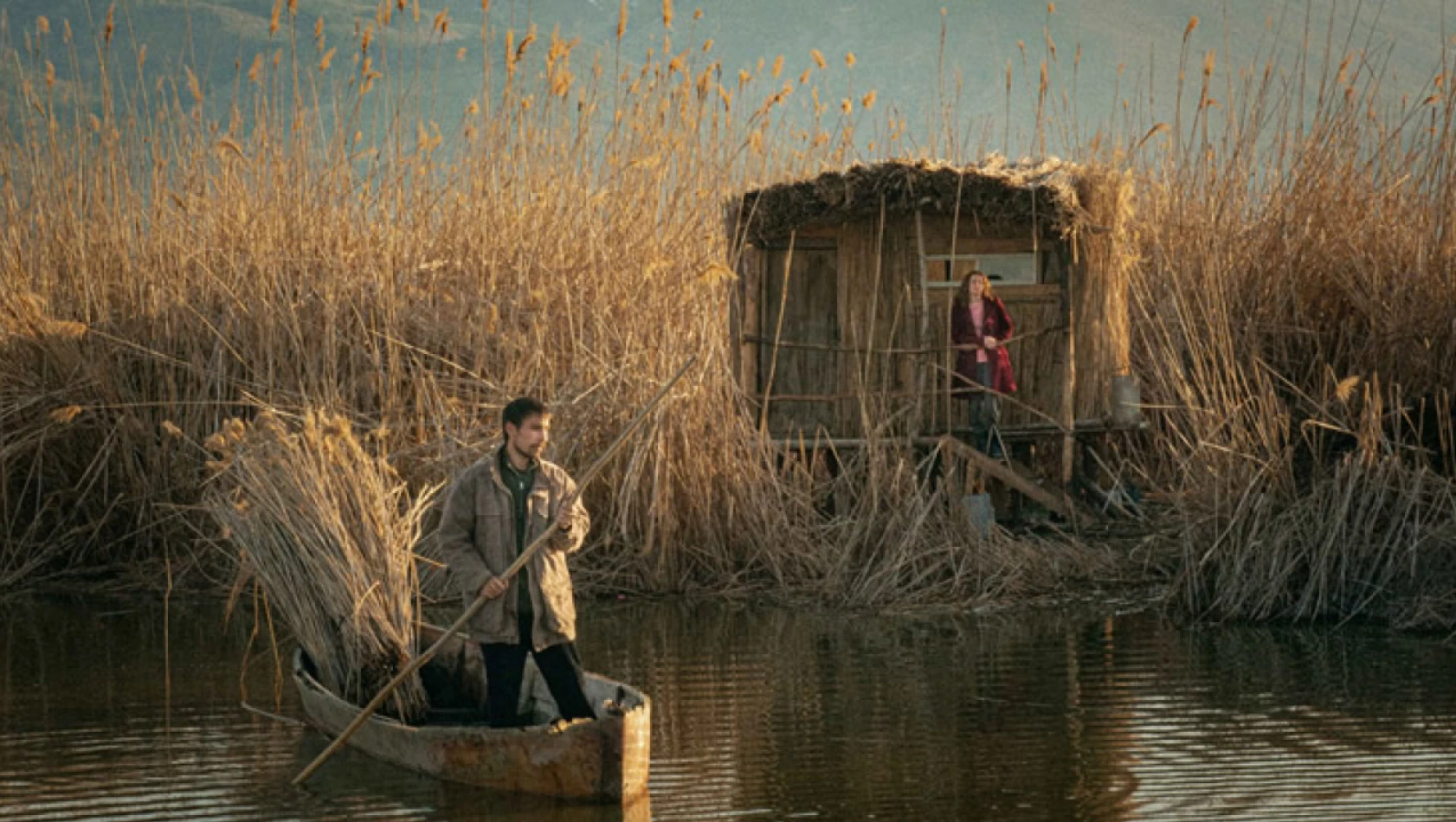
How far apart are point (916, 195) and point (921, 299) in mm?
882

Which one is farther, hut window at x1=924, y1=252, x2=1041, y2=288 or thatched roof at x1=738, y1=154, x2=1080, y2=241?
hut window at x1=924, y1=252, x2=1041, y2=288

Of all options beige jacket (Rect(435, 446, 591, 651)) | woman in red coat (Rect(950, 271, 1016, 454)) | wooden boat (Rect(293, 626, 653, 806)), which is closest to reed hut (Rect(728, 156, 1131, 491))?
woman in red coat (Rect(950, 271, 1016, 454))

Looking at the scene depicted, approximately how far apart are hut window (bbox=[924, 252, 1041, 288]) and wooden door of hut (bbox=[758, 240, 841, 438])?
2.23 feet

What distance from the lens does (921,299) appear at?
48.1ft

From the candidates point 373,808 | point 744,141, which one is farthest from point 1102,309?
point 373,808

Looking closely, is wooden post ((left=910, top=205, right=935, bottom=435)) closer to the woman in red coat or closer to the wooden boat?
the woman in red coat

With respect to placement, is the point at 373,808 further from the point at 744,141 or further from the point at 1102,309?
the point at 1102,309

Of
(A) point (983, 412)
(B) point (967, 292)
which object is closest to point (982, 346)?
(B) point (967, 292)

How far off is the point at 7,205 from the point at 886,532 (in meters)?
6.01

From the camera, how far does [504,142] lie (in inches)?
543

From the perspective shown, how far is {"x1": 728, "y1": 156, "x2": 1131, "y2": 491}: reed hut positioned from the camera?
47.1 feet

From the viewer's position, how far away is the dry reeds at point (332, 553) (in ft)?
28.6

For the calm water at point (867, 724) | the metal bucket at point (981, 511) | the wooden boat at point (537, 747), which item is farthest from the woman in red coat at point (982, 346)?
the wooden boat at point (537, 747)

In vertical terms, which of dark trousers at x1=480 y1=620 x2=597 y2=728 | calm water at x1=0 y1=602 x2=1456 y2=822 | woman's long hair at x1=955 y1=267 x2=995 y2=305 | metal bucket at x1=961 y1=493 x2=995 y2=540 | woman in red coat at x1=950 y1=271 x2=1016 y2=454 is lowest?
Answer: calm water at x1=0 y1=602 x2=1456 y2=822
